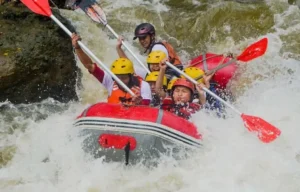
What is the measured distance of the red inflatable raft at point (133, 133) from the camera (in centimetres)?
486

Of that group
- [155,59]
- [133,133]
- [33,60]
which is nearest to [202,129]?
[133,133]

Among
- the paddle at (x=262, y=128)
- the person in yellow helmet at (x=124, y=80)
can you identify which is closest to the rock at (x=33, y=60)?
the person in yellow helmet at (x=124, y=80)

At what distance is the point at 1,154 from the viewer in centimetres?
577

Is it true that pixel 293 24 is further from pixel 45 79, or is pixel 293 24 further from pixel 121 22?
pixel 45 79

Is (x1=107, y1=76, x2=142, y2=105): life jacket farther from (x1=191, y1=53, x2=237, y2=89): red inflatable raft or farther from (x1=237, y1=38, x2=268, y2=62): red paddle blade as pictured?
(x1=191, y1=53, x2=237, y2=89): red inflatable raft

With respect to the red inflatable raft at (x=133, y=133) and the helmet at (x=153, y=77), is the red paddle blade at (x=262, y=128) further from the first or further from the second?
the helmet at (x=153, y=77)

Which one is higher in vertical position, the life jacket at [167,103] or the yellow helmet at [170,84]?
the yellow helmet at [170,84]

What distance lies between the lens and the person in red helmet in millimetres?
5531

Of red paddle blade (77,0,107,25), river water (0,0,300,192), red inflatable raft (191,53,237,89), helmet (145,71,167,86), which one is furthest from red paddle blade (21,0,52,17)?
red inflatable raft (191,53,237,89)

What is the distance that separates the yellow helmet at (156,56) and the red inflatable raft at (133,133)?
115 cm

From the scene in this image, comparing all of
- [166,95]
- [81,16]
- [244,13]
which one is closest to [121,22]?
[81,16]

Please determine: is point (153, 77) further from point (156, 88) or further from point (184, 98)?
point (184, 98)

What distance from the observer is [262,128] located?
5418 mm

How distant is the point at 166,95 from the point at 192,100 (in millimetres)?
330
